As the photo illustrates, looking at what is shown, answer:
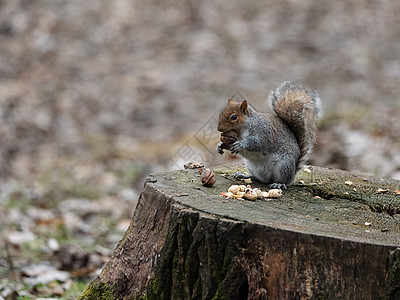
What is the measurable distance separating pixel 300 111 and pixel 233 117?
1.05ft

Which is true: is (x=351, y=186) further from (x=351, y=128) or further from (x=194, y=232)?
(x=351, y=128)

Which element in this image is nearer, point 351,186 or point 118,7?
point 351,186

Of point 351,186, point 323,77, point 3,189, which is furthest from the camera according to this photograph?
point 323,77

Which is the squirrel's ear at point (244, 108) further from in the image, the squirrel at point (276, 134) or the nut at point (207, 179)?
the nut at point (207, 179)

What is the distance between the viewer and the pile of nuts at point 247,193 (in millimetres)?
2283

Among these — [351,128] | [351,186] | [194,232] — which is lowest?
[194,232]

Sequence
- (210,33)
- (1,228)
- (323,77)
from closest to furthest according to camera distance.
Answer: (1,228) < (323,77) < (210,33)

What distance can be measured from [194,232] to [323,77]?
6.77 m

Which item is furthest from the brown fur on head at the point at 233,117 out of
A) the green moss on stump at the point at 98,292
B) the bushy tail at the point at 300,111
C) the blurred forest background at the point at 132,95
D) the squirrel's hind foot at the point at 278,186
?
the blurred forest background at the point at 132,95

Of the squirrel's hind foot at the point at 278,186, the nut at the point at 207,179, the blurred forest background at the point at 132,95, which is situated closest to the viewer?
the nut at the point at 207,179

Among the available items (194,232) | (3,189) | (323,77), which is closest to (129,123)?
(3,189)

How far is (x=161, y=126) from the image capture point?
7.41 meters

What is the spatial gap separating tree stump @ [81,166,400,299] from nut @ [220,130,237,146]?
0.94 ft

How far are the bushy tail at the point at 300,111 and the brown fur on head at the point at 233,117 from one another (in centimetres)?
20
